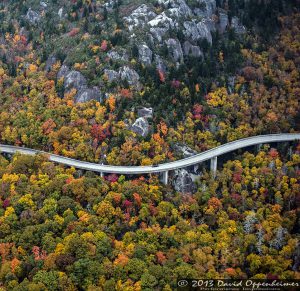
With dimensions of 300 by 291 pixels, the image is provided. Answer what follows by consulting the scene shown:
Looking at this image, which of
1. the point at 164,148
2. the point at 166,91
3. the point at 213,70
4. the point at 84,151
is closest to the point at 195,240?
the point at 164,148

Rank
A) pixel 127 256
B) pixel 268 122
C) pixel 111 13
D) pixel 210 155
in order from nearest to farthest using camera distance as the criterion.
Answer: pixel 127 256
pixel 210 155
pixel 268 122
pixel 111 13

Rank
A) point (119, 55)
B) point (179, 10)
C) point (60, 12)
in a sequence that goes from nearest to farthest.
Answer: point (119, 55) → point (179, 10) → point (60, 12)

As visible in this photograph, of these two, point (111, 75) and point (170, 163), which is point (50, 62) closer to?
point (111, 75)

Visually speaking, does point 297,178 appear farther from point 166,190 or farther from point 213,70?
point 213,70

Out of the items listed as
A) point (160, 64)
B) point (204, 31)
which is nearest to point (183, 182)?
point (160, 64)

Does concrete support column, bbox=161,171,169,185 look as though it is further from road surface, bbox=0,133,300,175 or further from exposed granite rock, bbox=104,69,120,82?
exposed granite rock, bbox=104,69,120,82

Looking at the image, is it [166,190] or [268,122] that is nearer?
[166,190]

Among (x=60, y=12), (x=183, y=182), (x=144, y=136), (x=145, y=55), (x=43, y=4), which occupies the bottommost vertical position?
(x=183, y=182)
